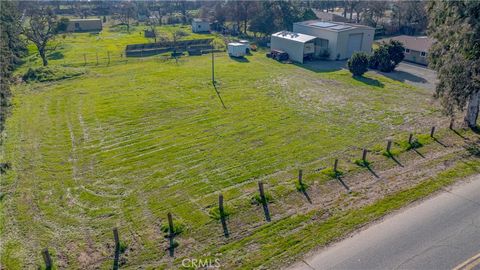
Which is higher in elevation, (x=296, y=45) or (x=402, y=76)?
(x=296, y=45)

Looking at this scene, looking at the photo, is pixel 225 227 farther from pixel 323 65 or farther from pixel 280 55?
pixel 280 55

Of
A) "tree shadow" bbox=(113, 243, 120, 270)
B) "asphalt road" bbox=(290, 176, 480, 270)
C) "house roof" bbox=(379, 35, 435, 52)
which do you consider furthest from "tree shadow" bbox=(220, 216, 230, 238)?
"house roof" bbox=(379, 35, 435, 52)

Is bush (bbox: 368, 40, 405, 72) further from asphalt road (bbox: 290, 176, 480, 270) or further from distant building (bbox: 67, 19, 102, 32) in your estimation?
distant building (bbox: 67, 19, 102, 32)

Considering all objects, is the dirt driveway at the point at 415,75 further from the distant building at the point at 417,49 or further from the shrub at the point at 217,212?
the shrub at the point at 217,212

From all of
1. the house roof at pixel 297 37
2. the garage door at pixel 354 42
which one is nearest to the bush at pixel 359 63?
the house roof at pixel 297 37

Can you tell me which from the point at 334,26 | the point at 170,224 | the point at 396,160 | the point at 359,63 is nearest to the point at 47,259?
the point at 170,224

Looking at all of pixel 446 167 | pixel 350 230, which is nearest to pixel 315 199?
pixel 350 230

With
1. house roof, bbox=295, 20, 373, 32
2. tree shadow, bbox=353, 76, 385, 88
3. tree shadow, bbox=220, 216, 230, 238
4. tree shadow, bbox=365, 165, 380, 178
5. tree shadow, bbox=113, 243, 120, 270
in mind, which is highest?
house roof, bbox=295, 20, 373, 32
